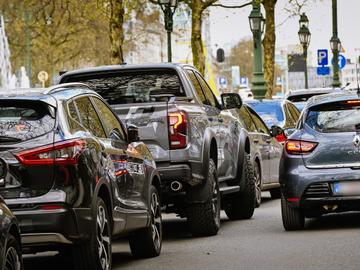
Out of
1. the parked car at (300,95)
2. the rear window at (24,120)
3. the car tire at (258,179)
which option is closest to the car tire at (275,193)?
the car tire at (258,179)

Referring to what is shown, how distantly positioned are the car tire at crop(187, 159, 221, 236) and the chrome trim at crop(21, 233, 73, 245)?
4.74 meters

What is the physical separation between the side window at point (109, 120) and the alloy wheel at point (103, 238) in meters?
1.15

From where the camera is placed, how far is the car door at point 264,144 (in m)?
20.2

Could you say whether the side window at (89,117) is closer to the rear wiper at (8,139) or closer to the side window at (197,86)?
the rear wiper at (8,139)

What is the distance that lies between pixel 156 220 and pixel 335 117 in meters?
2.83

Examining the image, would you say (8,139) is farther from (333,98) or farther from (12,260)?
(333,98)

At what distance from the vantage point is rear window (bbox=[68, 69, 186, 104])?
46.4 feet

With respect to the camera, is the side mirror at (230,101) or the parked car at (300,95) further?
the parked car at (300,95)

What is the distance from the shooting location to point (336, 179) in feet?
45.3

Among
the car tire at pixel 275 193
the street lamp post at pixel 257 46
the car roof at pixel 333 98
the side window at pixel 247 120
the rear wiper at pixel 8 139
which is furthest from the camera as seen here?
the street lamp post at pixel 257 46

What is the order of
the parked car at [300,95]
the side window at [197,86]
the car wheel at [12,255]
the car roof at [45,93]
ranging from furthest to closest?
the parked car at [300,95] → the side window at [197,86] → the car roof at [45,93] → the car wheel at [12,255]

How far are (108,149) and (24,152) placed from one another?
51.6 inches

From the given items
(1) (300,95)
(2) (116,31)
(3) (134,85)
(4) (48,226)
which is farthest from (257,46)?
(4) (48,226)

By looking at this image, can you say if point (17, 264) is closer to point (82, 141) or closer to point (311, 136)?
point (82, 141)
